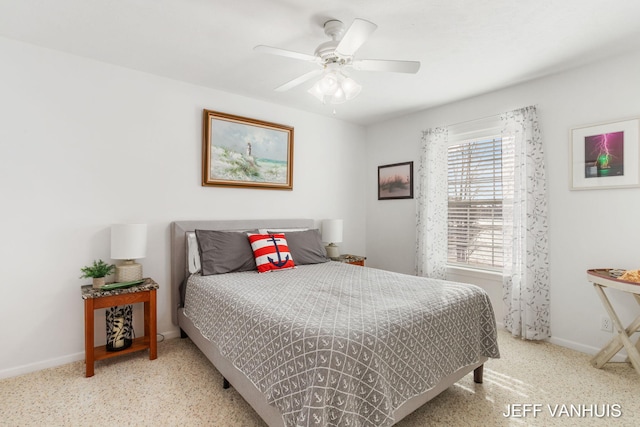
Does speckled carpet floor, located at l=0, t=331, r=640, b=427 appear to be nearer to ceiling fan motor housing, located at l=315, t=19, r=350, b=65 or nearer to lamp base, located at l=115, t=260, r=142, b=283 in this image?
lamp base, located at l=115, t=260, r=142, b=283

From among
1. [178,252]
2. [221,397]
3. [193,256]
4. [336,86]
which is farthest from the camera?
[178,252]

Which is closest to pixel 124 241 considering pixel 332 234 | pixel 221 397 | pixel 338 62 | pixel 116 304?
pixel 116 304

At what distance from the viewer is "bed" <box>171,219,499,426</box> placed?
4.22 ft

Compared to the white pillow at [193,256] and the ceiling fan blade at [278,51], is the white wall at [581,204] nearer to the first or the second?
the ceiling fan blade at [278,51]

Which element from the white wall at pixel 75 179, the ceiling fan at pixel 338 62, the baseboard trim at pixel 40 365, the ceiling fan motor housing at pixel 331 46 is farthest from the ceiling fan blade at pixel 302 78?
the baseboard trim at pixel 40 365

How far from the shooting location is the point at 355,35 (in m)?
1.66

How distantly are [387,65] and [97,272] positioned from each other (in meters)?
2.69

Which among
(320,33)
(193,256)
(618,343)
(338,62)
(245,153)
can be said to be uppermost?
(320,33)

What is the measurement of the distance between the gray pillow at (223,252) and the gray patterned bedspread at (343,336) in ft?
0.65

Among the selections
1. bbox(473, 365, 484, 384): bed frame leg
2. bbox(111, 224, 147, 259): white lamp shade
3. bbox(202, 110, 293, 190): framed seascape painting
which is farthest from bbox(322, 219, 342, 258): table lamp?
bbox(111, 224, 147, 259): white lamp shade

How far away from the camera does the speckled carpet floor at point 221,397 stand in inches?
71.0

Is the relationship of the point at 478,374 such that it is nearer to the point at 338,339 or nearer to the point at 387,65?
the point at 338,339

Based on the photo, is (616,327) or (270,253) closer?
(616,327)

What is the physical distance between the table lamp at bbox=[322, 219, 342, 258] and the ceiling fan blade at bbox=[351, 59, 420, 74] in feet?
7.13
